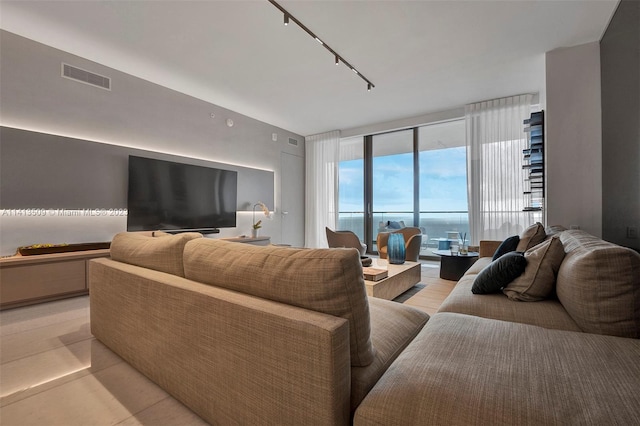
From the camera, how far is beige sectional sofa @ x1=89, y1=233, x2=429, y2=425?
868 millimetres

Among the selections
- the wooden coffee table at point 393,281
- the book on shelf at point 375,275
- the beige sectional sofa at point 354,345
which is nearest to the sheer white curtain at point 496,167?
the wooden coffee table at point 393,281

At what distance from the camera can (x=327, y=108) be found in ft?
16.9

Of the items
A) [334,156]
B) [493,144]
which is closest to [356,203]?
[334,156]

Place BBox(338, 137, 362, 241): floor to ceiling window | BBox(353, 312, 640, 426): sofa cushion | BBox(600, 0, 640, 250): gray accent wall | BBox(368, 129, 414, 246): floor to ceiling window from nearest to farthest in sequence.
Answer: BBox(353, 312, 640, 426): sofa cushion, BBox(600, 0, 640, 250): gray accent wall, BBox(368, 129, 414, 246): floor to ceiling window, BBox(338, 137, 362, 241): floor to ceiling window

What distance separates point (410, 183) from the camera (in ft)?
19.1

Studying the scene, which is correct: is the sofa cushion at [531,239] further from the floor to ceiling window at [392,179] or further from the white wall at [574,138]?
the floor to ceiling window at [392,179]

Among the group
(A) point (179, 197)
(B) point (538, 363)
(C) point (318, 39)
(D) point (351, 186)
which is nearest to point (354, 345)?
(B) point (538, 363)

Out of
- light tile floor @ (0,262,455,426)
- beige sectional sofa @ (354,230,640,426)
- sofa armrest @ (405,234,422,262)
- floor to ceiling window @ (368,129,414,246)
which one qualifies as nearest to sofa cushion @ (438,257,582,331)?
beige sectional sofa @ (354,230,640,426)

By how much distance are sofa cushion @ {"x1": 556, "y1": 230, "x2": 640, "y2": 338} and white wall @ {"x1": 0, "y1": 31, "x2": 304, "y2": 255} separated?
14.5ft

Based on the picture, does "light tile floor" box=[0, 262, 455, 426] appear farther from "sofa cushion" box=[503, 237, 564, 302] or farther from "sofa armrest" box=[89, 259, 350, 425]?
"sofa cushion" box=[503, 237, 564, 302]

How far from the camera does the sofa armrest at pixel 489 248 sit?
11.2ft

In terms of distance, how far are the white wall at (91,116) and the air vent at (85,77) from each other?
0.15 ft

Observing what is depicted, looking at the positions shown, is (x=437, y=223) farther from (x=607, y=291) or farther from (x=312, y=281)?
(x=312, y=281)

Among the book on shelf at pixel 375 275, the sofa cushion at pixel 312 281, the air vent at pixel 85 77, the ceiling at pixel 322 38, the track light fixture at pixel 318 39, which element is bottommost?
the book on shelf at pixel 375 275
